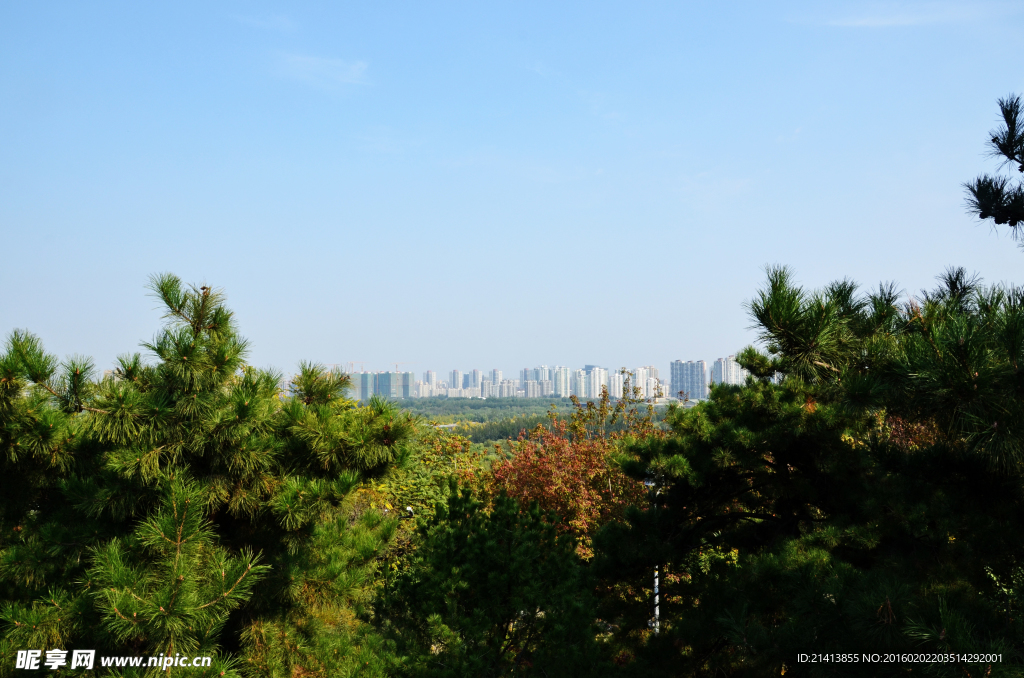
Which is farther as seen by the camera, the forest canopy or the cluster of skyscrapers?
the cluster of skyscrapers

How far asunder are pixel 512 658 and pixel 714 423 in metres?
2.35

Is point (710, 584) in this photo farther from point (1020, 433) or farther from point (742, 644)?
point (1020, 433)

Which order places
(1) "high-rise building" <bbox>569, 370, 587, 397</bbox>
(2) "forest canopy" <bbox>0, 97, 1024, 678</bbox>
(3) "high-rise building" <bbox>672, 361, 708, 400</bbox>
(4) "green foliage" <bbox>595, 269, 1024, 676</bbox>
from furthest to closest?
(1) "high-rise building" <bbox>569, 370, 587, 397</bbox>
(3) "high-rise building" <bbox>672, 361, 708, 400</bbox>
(2) "forest canopy" <bbox>0, 97, 1024, 678</bbox>
(4) "green foliage" <bbox>595, 269, 1024, 676</bbox>

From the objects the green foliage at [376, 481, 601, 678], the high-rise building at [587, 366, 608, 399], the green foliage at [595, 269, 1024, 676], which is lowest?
the green foliage at [376, 481, 601, 678]

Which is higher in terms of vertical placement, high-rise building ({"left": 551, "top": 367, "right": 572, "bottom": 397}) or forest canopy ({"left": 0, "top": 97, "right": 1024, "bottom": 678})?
high-rise building ({"left": 551, "top": 367, "right": 572, "bottom": 397})

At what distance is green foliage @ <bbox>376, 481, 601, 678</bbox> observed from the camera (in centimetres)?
410

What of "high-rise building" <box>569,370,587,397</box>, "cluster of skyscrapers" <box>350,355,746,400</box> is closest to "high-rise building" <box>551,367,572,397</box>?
"cluster of skyscrapers" <box>350,355,746,400</box>

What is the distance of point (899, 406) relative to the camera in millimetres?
2977

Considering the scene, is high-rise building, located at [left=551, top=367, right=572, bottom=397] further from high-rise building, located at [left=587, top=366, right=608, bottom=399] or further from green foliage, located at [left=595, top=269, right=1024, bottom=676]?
green foliage, located at [left=595, top=269, right=1024, bottom=676]

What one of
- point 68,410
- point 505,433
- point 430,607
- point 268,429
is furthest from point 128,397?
point 505,433

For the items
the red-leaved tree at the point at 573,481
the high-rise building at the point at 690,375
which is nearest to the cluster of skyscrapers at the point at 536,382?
the high-rise building at the point at 690,375

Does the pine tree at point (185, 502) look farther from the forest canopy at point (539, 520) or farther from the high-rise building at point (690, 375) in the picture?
the high-rise building at point (690, 375)

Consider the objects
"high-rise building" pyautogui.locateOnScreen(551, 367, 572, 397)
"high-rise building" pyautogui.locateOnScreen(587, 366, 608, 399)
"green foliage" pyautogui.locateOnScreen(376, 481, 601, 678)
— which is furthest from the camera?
"high-rise building" pyautogui.locateOnScreen(551, 367, 572, 397)

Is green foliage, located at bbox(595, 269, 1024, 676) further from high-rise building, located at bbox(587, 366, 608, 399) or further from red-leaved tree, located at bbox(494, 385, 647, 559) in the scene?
high-rise building, located at bbox(587, 366, 608, 399)
